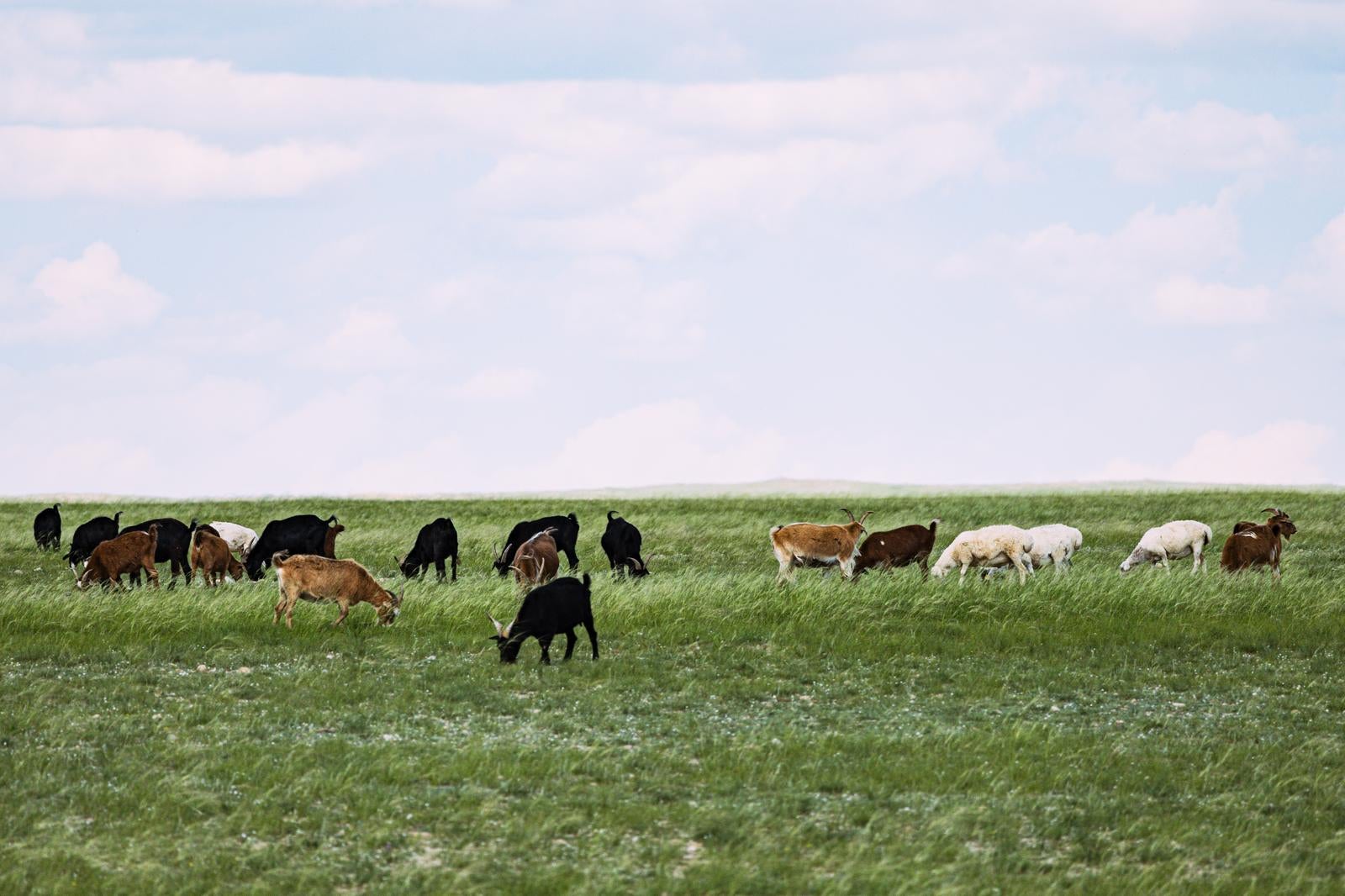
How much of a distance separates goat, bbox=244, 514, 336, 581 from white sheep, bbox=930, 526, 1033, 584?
40.6ft

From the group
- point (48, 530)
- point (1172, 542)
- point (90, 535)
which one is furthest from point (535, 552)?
point (48, 530)

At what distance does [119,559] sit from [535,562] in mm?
7714

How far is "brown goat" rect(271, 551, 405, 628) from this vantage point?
749 inches

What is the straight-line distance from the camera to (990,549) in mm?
25281

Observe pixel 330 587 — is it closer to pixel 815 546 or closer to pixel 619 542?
pixel 815 546

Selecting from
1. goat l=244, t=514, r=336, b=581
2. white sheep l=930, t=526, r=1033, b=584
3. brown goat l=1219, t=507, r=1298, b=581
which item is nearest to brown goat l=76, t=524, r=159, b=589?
goat l=244, t=514, r=336, b=581

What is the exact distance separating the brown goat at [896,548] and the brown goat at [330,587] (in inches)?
376

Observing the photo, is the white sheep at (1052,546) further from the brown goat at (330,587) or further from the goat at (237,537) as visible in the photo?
the goat at (237,537)

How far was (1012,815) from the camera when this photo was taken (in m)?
10.5

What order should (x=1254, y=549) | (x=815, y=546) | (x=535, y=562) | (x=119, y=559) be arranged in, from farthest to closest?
(x=1254, y=549), (x=815, y=546), (x=119, y=559), (x=535, y=562)

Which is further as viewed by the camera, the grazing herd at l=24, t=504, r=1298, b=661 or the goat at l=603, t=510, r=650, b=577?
the goat at l=603, t=510, r=650, b=577

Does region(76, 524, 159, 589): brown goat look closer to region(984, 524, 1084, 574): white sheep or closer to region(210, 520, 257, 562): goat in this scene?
region(210, 520, 257, 562): goat

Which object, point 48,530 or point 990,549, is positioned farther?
point 48,530

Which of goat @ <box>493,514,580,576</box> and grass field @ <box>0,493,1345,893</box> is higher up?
goat @ <box>493,514,580,576</box>
